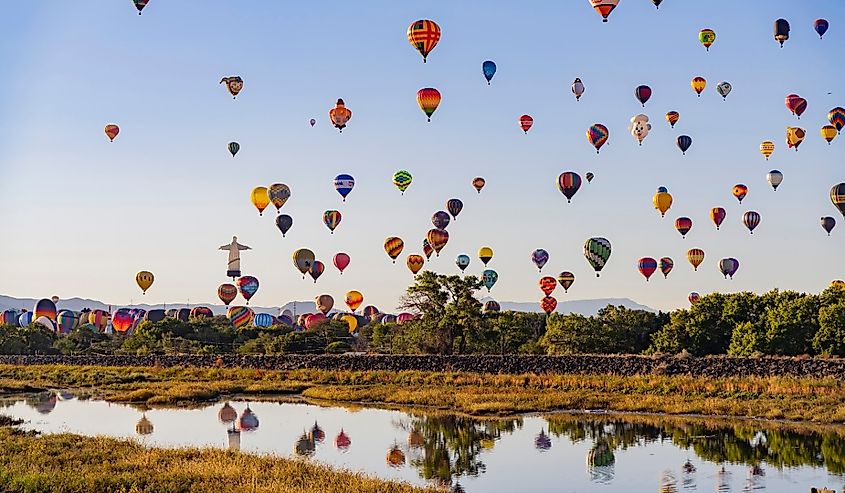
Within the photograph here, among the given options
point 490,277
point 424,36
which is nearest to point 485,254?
point 490,277

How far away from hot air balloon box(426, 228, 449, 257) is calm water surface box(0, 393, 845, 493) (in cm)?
3488

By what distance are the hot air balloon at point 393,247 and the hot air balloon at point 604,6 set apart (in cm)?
3409

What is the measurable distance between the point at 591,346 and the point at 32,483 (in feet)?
172

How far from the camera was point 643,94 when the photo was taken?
231 feet

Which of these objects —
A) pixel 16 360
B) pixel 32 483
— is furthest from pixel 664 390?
pixel 16 360

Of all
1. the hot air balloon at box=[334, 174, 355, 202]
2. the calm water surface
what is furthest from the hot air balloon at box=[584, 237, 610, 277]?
the calm water surface

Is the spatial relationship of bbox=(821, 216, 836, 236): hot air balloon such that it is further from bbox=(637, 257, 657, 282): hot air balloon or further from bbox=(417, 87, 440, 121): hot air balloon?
bbox=(417, 87, 440, 121): hot air balloon

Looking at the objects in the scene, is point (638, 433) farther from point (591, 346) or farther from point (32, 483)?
point (591, 346)

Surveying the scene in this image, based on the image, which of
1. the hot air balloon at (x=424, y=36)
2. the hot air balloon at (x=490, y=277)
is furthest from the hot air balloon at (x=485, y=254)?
the hot air balloon at (x=424, y=36)

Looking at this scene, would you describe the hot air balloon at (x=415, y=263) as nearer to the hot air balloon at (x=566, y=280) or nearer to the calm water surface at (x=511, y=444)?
the hot air balloon at (x=566, y=280)

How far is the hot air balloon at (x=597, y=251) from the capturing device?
71250mm

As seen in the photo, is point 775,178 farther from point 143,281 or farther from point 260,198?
point 143,281

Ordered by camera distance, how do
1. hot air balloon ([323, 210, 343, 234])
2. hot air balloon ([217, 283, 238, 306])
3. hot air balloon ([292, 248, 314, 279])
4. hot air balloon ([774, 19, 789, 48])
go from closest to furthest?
hot air balloon ([774, 19, 789, 48]), hot air balloon ([323, 210, 343, 234]), hot air balloon ([292, 248, 314, 279]), hot air balloon ([217, 283, 238, 306])

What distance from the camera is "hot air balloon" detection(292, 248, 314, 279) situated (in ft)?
317
